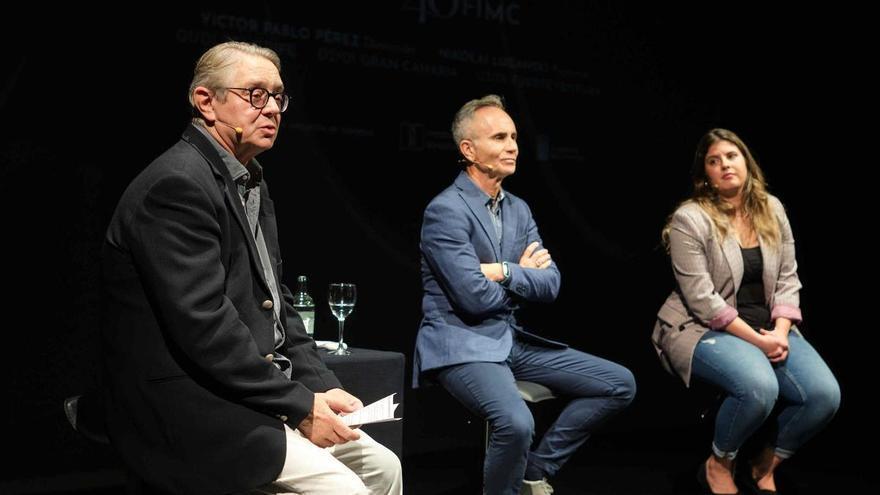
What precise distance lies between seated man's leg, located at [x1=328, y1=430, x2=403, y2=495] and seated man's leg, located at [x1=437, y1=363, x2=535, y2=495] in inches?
29.1

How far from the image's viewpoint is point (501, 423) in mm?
3299

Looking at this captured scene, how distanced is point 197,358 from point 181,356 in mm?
63

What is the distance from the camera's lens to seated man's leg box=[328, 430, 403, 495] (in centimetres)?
260

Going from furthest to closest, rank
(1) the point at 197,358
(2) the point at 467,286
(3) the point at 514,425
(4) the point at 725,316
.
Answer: (4) the point at 725,316
(2) the point at 467,286
(3) the point at 514,425
(1) the point at 197,358

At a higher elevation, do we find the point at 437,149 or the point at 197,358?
the point at 437,149

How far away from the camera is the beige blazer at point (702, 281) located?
13.3ft

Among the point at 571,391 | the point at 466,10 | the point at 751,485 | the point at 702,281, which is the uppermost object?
the point at 466,10

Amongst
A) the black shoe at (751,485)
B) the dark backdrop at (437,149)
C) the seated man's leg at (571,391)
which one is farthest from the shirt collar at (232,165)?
the black shoe at (751,485)

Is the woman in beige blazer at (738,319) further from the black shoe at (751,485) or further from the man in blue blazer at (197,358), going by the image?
the man in blue blazer at (197,358)

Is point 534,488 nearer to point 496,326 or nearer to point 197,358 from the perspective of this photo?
point 496,326

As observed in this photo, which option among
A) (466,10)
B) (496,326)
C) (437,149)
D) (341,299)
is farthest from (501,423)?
(466,10)

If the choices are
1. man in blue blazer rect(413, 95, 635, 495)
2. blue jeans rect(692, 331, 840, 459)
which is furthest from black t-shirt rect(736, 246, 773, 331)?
man in blue blazer rect(413, 95, 635, 495)

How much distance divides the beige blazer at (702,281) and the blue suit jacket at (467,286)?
2.28ft

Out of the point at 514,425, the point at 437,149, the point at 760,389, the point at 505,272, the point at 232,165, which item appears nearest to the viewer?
the point at 232,165
